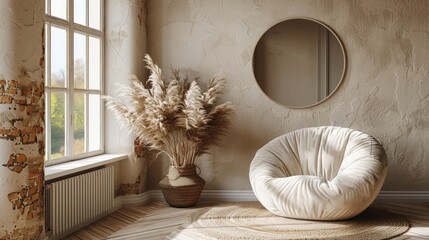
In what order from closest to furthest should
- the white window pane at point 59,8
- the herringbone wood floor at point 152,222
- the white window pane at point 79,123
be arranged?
1. the herringbone wood floor at point 152,222
2. the white window pane at point 59,8
3. the white window pane at point 79,123

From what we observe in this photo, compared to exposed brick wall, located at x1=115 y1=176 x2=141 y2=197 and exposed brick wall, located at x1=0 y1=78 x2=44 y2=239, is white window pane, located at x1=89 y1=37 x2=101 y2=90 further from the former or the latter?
exposed brick wall, located at x1=0 y1=78 x2=44 y2=239

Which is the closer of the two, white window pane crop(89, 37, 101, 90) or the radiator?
the radiator

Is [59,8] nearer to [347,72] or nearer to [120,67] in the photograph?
[120,67]

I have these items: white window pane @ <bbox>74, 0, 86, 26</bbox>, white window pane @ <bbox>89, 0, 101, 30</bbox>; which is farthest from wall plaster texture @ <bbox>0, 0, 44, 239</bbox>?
white window pane @ <bbox>89, 0, 101, 30</bbox>

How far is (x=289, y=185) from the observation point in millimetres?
3723

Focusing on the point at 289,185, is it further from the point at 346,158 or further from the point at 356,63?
the point at 356,63

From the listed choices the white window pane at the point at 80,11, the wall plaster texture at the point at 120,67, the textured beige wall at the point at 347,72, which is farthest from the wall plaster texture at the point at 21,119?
the textured beige wall at the point at 347,72

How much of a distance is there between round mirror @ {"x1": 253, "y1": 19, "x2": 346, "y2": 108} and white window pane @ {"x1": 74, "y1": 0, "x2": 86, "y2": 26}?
1.71m

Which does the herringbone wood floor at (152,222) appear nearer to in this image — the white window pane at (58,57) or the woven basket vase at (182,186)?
the woven basket vase at (182,186)

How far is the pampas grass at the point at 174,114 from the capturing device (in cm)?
424

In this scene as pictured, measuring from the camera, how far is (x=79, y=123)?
404 centimetres

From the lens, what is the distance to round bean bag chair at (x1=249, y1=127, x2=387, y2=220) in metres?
3.61

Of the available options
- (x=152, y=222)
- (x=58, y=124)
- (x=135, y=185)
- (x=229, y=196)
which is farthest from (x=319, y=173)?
(x=58, y=124)

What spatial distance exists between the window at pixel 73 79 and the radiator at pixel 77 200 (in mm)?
244
